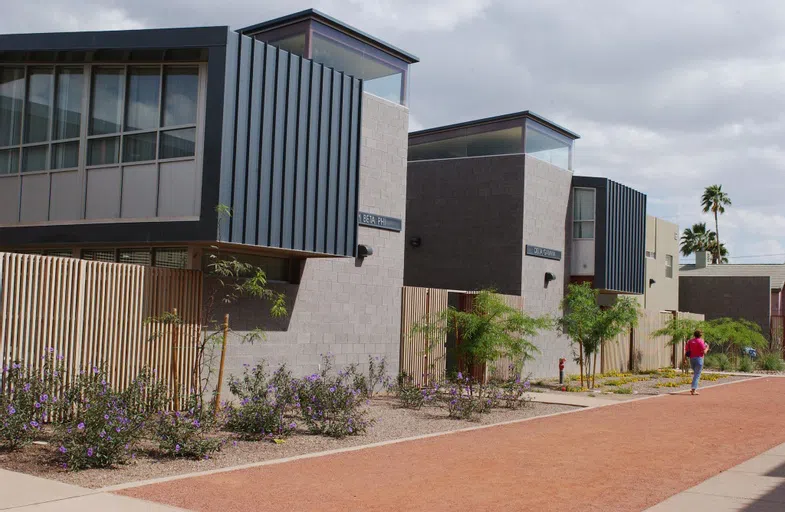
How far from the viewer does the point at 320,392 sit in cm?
1259

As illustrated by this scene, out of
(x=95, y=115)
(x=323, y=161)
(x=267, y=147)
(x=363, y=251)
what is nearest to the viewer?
(x=267, y=147)

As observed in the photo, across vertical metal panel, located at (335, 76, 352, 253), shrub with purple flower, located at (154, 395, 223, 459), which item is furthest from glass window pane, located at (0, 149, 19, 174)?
shrub with purple flower, located at (154, 395, 223, 459)

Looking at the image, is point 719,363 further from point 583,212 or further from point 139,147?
point 139,147

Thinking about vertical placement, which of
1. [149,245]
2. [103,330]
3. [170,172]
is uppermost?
[170,172]

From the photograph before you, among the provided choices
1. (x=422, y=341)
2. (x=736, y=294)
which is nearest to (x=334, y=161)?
(x=422, y=341)

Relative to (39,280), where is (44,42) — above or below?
above

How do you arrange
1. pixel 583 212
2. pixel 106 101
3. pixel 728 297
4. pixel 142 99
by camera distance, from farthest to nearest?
pixel 728 297 < pixel 583 212 < pixel 106 101 < pixel 142 99

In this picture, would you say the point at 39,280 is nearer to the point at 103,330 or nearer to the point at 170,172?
the point at 103,330

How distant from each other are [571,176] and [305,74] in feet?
47.9

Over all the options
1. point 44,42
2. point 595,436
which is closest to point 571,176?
point 595,436

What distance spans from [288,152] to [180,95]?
206 centimetres

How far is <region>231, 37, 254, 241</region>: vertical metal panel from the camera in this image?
13523 millimetres

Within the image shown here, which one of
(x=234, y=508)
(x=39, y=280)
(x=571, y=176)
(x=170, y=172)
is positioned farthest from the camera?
(x=571, y=176)

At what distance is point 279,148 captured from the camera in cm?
1448
